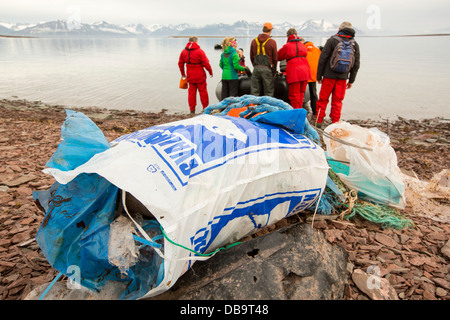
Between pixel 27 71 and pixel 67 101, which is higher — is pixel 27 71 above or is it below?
above

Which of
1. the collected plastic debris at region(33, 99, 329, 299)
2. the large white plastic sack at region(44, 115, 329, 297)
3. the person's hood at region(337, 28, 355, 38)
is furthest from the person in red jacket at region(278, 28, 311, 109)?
the collected plastic debris at region(33, 99, 329, 299)

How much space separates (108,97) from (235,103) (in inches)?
352

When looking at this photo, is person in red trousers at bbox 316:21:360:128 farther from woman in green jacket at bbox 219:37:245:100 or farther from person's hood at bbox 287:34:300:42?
woman in green jacket at bbox 219:37:245:100

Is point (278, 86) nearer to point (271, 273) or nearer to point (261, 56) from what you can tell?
point (261, 56)

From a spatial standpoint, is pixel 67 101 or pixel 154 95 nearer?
pixel 67 101

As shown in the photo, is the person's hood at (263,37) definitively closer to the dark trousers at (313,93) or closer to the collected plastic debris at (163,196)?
the dark trousers at (313,93)

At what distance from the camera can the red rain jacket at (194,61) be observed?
639 cm

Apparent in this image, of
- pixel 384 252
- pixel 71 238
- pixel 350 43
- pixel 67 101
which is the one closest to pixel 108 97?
pixel 67 101

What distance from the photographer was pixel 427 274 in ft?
6.13

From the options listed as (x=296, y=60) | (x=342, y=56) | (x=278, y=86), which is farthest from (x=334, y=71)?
(x=278, y=86)

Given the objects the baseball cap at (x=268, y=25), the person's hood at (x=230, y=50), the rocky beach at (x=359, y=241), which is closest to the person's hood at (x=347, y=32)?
the baseball cap at (x=268, y=25)

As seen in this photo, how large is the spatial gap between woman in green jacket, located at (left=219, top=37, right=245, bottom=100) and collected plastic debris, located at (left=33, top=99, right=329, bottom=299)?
15.0 ft

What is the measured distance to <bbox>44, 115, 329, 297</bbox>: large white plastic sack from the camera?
1433mm

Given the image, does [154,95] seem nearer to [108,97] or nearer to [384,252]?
[108,97]
